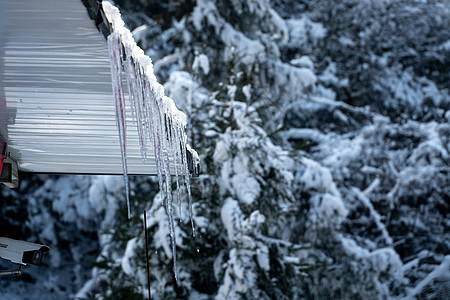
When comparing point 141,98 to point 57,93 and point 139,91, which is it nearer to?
point 139,91

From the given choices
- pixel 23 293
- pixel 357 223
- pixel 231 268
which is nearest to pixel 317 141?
pixel 357 223

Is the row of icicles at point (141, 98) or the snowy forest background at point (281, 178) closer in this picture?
the row of icicles at point (141, 98)

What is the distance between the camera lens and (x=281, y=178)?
5145 millimetres

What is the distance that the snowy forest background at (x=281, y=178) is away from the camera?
5.04m

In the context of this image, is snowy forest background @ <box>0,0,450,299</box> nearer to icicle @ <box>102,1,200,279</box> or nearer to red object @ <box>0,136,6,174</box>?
red object @ <box>0,136,6,174</box>

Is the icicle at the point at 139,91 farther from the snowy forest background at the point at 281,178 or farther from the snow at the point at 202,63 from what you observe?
the snow at the point at 202,63

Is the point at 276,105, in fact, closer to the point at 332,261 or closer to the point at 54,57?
the point at 332,261

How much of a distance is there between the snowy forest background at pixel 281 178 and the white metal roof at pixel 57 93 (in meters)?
1.86

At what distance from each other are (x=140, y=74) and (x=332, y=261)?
13.4ft

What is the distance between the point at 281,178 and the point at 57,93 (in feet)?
10.1

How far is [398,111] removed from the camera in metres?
7.79

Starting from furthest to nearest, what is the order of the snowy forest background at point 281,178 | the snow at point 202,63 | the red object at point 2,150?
the snow at point 202,63
the snowy forest background at point 281,178
the red object at point 2,150

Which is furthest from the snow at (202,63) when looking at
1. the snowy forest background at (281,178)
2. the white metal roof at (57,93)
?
the white metal roof at (57,93)

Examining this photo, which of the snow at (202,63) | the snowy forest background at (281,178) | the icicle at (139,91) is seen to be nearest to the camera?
the icicle at (139,91)
